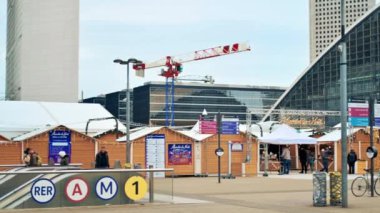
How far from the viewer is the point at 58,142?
104 feet

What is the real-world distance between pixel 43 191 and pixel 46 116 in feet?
109

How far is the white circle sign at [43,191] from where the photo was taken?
15.4m

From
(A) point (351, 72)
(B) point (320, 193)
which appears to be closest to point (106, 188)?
(B) point (320, 193)

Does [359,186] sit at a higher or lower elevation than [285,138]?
lower

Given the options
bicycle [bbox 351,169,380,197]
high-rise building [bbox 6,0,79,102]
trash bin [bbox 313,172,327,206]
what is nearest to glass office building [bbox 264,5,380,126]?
bicycle [bbox 351,169,380,197]

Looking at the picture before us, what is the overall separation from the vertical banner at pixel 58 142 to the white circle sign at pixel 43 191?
52.2 ft

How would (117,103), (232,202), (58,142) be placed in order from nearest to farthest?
(232,202)
(58,142)
(117,103)

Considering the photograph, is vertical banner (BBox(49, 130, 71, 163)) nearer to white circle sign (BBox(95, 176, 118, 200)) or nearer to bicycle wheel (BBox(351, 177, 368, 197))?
white circle sign (BBox(95, 176, 118, 200))

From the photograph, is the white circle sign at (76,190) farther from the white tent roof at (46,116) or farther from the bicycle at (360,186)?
the white tent roof at (46,116)

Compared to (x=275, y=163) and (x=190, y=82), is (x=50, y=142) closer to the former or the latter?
(x=275, y=163)

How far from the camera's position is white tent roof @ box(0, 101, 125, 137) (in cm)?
4231

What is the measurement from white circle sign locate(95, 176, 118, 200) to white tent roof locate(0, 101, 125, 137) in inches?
986

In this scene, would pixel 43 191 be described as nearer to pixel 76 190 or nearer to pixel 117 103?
pixel 76 190

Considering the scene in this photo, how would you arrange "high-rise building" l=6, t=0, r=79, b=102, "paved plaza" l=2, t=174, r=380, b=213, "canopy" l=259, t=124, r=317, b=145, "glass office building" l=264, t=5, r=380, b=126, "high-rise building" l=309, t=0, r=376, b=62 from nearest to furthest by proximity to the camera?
"paved plaza" l=2, t=174, r=380, b=213 < "canopy" l=259, t=124, r=317, b=145 < "high-rise building" l=309, t=0, r=376, b=62 < "glass office building" l=264, t=5, r=380, b=126 < "high-rise building" l=6, t=0, r=79, b=102
